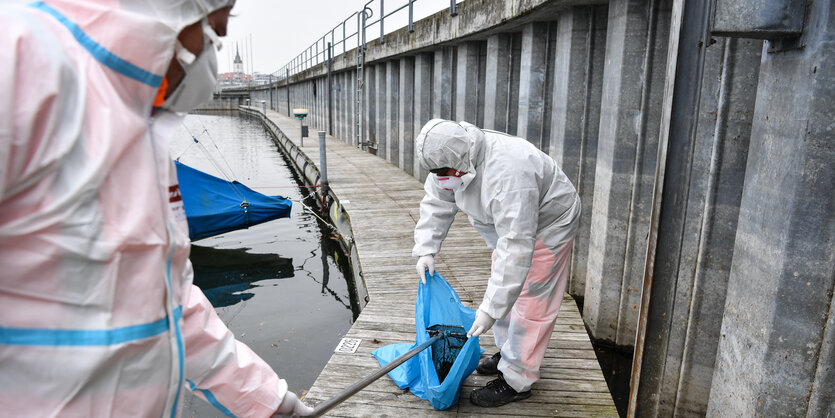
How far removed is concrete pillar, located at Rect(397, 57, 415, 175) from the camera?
43.6 feet

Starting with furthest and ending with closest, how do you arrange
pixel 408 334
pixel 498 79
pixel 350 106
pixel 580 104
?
pixel 350 106
pixel 498 79
pixel 580 104
pixel 408 334

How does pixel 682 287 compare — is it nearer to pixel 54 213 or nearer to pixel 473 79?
pixel 54 213

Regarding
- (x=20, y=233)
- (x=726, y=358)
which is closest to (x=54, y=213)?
(x=20, y=233)

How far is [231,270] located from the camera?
10461 millimetres

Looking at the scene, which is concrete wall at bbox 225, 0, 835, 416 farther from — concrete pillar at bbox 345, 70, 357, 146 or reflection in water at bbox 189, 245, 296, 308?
concrete pillar at bbox 345, 70, 357, 146

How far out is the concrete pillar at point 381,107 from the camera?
15883 millimetres

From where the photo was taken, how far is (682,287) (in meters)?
3.66

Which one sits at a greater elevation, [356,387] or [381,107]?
[381,107]

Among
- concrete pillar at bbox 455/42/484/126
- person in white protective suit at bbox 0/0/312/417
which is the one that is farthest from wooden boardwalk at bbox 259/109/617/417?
person in white protective suit at bbox 0/0/312/417

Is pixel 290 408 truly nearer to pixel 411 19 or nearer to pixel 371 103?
pixel 411 19

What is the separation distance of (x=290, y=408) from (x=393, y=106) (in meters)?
13.4

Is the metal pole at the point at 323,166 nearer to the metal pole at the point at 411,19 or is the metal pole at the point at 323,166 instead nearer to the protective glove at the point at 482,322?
the metal pole at the point at 411,19

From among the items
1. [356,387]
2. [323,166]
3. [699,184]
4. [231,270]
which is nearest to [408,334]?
[356,387]

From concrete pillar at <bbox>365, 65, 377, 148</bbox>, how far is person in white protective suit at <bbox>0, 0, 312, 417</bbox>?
52.7ft
